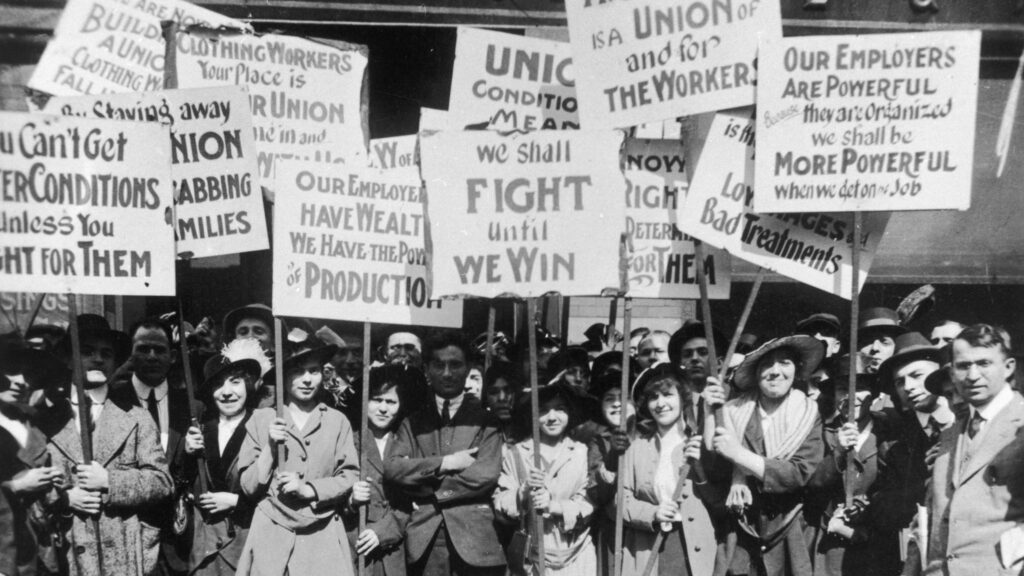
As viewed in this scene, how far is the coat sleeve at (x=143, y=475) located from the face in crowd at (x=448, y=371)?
4.88 feet

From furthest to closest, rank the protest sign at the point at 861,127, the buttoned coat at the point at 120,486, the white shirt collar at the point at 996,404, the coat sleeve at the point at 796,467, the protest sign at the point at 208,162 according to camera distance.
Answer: the protest sign at the point at 208,162
the protest sign at the point at 861,127
the buttoned coat at the point at 120,486
the coat sleeve at the point at 796,467
the white shirt collar at the point at 996,404

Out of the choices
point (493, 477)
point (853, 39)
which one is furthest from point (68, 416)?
point (853, 39)

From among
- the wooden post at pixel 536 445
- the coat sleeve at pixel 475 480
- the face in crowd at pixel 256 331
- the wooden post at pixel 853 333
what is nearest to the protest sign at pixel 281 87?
the face in crowd at pixel 256 331

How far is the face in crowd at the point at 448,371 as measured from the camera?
6398mm

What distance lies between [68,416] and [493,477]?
2230mm

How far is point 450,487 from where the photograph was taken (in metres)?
6.07

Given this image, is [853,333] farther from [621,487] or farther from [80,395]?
[80,395]

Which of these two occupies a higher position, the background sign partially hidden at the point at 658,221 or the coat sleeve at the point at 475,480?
the background sign partially hidden at the point at 658,221

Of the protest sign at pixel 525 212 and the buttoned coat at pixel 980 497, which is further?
the protest sign at pixel 525 212

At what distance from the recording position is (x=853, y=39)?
19.8 ft

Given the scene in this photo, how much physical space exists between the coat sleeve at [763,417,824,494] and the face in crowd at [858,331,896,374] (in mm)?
1064

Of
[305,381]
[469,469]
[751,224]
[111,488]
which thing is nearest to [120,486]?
[111,488]

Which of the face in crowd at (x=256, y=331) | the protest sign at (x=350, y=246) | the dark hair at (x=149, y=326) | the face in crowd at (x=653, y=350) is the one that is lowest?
the face in crowd at (x=653, y=350)

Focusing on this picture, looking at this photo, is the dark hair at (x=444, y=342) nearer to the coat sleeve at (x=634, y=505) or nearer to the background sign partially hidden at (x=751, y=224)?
the coat sleeve at (x=634, y=505)
